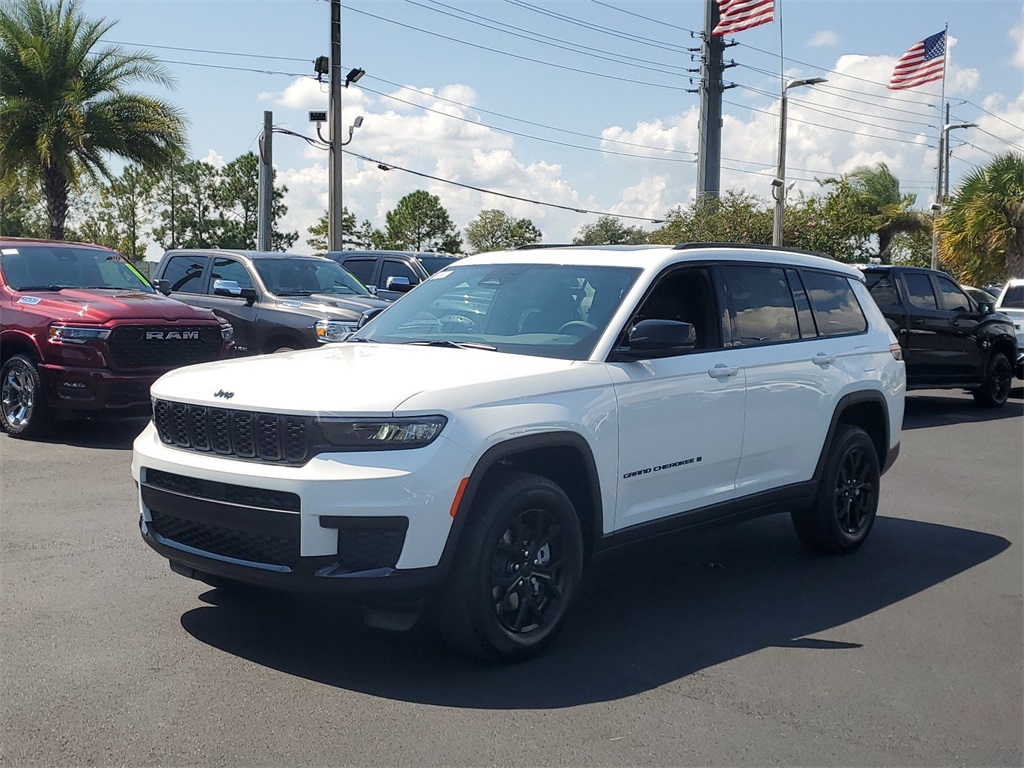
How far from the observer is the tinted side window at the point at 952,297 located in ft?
47.8

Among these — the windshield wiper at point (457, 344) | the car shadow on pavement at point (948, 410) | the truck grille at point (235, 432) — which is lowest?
the car shadow on pavement at point (948, 410)

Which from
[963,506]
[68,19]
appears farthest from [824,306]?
[68,19]

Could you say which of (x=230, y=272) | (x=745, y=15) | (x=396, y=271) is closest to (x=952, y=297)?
(x=396, y=271)

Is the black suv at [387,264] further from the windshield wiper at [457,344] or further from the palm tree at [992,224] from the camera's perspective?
the palm tree at [992,224]

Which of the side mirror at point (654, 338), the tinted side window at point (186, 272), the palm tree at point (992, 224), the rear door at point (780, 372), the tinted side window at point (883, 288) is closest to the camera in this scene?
the side mirror at point (654, 338)

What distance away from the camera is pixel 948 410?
50.9 ft

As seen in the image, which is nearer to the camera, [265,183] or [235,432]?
[235,432]

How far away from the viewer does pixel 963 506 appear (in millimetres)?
8664

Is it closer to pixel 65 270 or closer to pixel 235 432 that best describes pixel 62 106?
pixel 65 270

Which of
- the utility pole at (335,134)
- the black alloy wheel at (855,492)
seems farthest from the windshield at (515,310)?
the utility pole at (335,134)

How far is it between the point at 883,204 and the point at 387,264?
38116mm

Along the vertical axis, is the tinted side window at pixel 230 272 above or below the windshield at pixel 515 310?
above

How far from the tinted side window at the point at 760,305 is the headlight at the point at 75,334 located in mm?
6173

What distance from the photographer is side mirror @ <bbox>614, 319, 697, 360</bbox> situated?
512 centimetres
